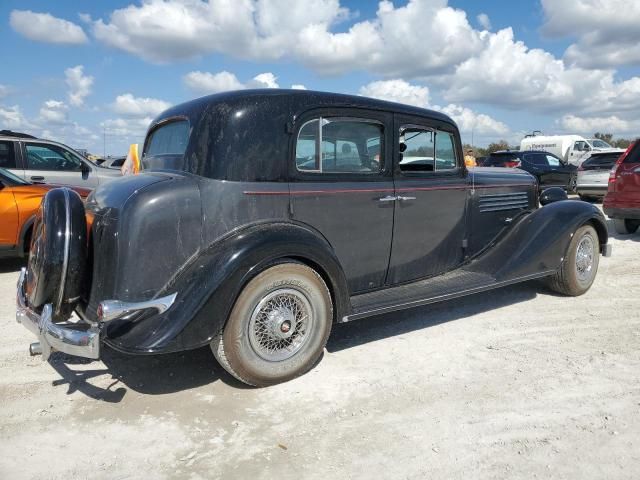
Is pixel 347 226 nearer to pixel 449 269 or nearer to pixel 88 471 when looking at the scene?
pixel 449 269

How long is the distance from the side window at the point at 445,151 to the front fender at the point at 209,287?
1787 millimetres

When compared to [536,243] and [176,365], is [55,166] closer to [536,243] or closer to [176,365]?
[176,365]

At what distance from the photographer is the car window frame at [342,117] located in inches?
138

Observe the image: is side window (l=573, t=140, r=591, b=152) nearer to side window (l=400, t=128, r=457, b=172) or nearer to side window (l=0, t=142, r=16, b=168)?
side window (l=400, t=128, r=457, b=172)

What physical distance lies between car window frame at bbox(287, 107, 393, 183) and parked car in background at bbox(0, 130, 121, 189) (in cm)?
598

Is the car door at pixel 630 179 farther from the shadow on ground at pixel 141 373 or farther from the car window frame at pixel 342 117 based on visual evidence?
the shadow on ground at pixel 141 373

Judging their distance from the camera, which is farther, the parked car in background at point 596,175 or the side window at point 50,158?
the parked car in background at point 596,175

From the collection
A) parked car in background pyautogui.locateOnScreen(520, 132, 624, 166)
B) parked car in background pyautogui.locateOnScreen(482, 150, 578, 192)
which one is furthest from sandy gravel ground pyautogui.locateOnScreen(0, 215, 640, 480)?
parked car in background pyautogui.locateOnScreen(520, 132, 624, 166)

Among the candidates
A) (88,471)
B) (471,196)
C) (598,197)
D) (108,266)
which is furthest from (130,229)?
(598,197)


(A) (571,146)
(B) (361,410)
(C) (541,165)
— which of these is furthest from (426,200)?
(A) (571,146)

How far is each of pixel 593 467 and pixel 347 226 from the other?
6.77ft

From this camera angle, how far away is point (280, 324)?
324 centimetres

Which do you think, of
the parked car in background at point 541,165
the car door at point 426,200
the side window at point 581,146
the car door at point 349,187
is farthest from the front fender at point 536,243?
the side window at point 581,146

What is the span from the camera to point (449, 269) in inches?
183
